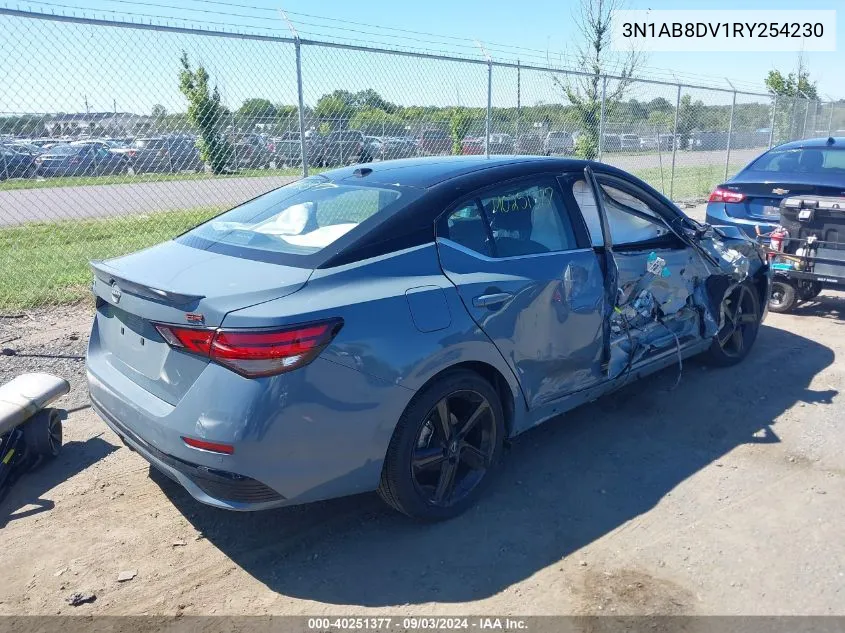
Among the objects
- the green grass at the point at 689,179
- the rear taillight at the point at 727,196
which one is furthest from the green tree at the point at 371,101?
the green grass at the point at 689,179

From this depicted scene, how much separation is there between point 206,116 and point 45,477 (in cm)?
429

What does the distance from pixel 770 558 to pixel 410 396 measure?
176 cm

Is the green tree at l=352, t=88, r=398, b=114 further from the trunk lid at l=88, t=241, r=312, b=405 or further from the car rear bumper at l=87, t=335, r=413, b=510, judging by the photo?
the car rear bumper at l=87, t=335, r=413, b=510

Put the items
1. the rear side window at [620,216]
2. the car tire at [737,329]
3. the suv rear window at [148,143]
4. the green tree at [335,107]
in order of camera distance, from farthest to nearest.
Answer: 1. the green tree at [335,107]
2. the suv rear window at [148,143]
3. the car tire at [737,329]
4. the rear side window at [620,216]

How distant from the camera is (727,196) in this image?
746 centimetres

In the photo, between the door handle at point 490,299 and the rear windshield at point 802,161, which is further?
the rear windshield at point 802,161

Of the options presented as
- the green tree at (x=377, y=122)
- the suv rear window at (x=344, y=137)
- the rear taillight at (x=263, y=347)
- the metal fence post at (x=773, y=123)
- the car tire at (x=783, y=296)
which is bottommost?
the car tire at (x=783, y=296)

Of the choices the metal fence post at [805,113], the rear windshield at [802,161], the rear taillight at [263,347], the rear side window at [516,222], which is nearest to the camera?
the rear taillight at [263,347]

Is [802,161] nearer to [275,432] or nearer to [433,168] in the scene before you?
[433,168]

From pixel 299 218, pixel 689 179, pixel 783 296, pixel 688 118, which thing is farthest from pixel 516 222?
pixel 689 179

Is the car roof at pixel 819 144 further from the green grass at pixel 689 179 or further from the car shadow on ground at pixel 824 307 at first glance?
the green grass at pixel 689 179

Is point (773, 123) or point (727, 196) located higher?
point (773, 123)

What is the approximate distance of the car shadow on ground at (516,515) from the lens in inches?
116

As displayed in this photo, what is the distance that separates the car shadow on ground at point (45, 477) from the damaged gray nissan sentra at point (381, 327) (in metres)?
0.77
